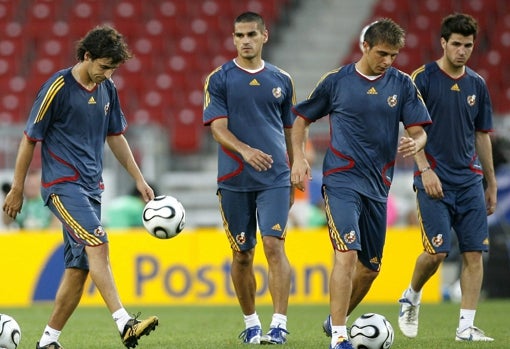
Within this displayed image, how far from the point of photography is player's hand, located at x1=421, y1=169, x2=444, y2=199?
820 cm

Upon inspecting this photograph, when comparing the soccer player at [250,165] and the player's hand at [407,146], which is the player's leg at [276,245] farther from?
the player's hand at [407,146]

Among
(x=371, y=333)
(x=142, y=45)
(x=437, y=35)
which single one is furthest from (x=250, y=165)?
(x=437, y=35)

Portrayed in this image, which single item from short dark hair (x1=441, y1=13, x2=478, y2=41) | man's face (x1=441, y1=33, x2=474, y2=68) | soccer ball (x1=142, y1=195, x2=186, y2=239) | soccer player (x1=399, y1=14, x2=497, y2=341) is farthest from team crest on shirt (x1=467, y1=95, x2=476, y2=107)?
soccer ball (x1=142, y1=195, x2=186, y2=239)

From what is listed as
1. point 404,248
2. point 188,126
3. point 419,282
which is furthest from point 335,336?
point 188,126

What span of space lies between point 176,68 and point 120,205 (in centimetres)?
624

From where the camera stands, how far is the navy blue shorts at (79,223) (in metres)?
7.31

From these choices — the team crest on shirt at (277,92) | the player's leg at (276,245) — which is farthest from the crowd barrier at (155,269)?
the team crest on shirt at (277,92)

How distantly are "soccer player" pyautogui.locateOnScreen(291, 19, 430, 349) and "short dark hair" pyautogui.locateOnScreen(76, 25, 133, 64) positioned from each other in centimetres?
126

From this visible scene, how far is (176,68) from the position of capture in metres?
20.2

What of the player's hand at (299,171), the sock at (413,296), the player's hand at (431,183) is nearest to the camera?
the player's hand at (299,171)

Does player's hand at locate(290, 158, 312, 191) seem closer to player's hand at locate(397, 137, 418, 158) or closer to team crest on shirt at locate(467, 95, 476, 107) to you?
player's hand at locate(397, 137, 418, 158)

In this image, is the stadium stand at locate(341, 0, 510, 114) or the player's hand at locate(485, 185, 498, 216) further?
the stadium stand at locate(341, 0, 510, 114)

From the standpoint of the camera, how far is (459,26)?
8469 mm

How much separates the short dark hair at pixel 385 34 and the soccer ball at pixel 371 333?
1.79m
